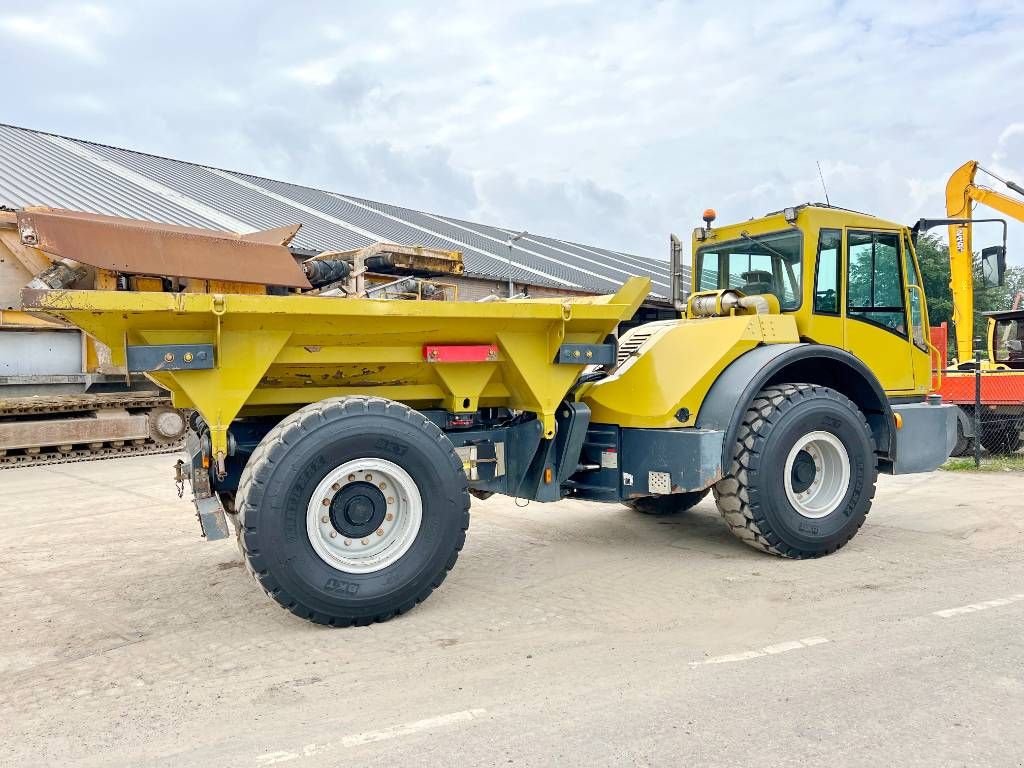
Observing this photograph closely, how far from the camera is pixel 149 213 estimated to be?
17531 mm

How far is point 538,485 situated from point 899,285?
3.38 m

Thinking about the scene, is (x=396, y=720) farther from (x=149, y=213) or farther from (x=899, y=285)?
(x=149, y=213)

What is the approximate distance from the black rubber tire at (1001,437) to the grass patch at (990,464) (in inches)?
6.1

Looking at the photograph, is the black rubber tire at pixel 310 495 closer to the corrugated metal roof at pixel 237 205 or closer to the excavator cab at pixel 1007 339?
the excavator cab at pixel 1007 339

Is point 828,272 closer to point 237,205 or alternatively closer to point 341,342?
point 341,342

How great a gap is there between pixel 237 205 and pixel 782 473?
60.7 ft

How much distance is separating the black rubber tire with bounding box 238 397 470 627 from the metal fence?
912 centimetres

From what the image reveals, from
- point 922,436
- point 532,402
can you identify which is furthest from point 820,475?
point 532,402

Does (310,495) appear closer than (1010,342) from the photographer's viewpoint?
Yes

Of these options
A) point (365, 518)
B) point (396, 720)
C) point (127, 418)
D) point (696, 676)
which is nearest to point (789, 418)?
point (696, 676)

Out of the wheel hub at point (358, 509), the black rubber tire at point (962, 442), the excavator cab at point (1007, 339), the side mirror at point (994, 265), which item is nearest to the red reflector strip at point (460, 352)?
the wheel hub at point (358, 509)

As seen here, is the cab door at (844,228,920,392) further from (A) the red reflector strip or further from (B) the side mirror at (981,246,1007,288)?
(A) the red reflector strip

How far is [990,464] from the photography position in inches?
430

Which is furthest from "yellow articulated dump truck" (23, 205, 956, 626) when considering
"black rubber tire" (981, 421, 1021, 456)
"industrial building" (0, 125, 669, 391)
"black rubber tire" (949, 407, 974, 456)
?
"industrial building" (0, 125, 669, 391)
